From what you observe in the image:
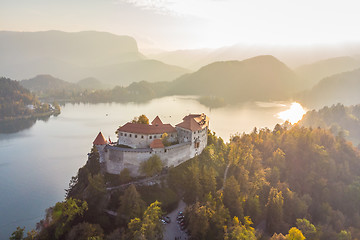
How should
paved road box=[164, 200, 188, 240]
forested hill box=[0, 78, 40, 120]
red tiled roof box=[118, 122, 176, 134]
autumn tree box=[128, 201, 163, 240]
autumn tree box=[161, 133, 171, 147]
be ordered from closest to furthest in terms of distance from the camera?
autumn tree box=[128, 201, 163, 240], paved road box=[164, 200, 188, 240], red tiled roof box=[118, 122, 176, 134], autumn tree box=[161, 133, 171, 147], forested hill box=[0, 78, 40, 120]

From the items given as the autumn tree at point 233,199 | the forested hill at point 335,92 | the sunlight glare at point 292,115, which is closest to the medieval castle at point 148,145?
the autumn tree at point 233,199

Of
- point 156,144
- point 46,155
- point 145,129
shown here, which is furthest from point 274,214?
point 46,155

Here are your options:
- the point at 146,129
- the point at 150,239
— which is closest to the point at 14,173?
the point at 146,129

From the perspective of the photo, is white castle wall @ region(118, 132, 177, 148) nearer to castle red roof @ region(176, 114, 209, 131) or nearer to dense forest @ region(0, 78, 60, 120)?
castle red roof @ region(176, 114, 209, 131)

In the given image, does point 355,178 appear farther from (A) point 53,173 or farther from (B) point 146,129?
(A) point 53,173

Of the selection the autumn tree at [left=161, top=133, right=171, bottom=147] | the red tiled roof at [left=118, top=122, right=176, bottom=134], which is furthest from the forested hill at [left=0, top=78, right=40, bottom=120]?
the autumn tree at [left=161, top=133, right=171, bottom=147]

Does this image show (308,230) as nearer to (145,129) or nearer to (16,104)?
(145,129)
